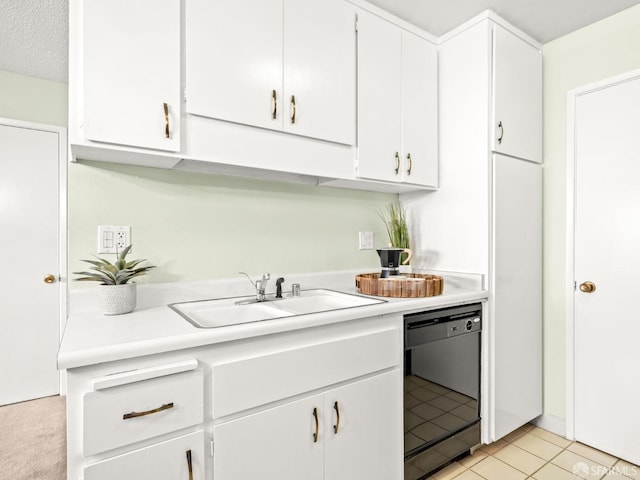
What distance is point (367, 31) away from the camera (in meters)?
1.89

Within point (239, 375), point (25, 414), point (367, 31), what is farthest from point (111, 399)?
point (25, 414)

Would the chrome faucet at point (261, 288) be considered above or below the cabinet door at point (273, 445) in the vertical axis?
above

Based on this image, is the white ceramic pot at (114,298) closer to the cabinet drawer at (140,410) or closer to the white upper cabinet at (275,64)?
the cabinet drawer at (140,410)

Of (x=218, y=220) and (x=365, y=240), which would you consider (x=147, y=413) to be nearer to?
(x=218, y=220)

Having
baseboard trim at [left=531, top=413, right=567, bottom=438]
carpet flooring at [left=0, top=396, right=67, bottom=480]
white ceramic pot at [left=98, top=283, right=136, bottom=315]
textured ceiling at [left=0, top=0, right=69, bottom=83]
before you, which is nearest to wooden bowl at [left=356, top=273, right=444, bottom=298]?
white ceramic pot at [left=98, top=283, right=136, bottom=315]

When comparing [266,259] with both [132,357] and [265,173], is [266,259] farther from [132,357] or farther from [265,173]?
[132,357]

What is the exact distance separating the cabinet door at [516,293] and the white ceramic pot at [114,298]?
1.78 metres

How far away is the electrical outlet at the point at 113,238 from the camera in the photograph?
1517 millimetres

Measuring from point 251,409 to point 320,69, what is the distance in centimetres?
149

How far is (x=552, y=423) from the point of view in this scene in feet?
7.29

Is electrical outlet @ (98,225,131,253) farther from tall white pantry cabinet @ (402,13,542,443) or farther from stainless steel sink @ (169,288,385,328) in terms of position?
tall white pantry cabinet @ (402,13,542,443)

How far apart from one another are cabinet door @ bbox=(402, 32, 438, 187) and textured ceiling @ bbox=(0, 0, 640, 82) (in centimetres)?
15

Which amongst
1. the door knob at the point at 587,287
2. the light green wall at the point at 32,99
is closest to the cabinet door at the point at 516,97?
the door knob at the point at 587,287

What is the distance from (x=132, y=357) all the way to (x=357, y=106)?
1508 millimetres
